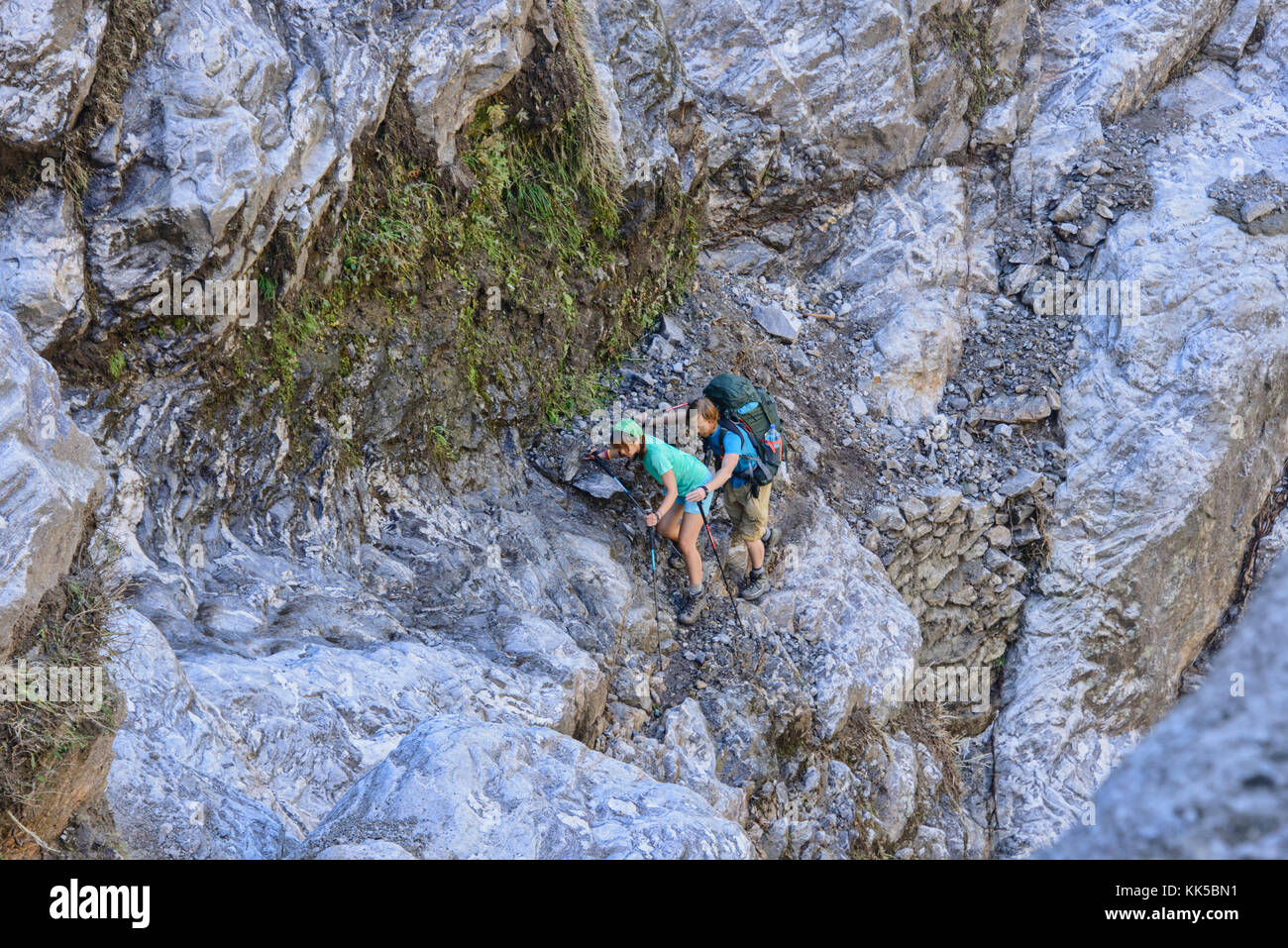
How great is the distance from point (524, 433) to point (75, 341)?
4.09 meters

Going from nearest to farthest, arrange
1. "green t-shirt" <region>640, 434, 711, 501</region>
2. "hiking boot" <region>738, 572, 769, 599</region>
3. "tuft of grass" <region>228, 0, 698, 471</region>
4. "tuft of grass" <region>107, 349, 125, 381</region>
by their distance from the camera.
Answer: "tuft of grass" <region>107, 349, 125, 381</region> < "tuft of grass" <region>228, 0, 698, 471</region> < "green t-shirt" <region>640, 434, 711, 501</region> < "hiking boot" <region>738, 572, 769, 599</region>

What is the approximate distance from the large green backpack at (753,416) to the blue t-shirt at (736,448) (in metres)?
0.05

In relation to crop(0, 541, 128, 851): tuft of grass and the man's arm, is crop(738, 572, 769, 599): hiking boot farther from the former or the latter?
crop(0, 541, 128, 851): tuft of grass

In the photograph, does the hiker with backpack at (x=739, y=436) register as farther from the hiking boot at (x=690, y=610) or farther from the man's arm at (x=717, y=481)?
the hiking boot at (x=690, y=610)

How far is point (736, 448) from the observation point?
29.3ft

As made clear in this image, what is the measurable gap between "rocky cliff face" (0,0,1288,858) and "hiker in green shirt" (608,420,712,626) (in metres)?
0.39

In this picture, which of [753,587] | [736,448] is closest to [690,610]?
[753,587]

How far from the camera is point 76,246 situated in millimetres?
6406

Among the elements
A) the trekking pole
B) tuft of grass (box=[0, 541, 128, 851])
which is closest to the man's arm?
the trekking pole

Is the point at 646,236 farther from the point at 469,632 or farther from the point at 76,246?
the point at 76,246

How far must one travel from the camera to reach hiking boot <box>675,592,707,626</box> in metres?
9.44

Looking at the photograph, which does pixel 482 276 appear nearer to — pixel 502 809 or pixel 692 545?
pixel 692 545

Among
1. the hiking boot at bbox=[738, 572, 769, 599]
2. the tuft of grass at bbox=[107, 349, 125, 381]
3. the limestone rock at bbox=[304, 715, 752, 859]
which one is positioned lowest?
the limestone rock at bbox=[304, 715, 752, 859]
